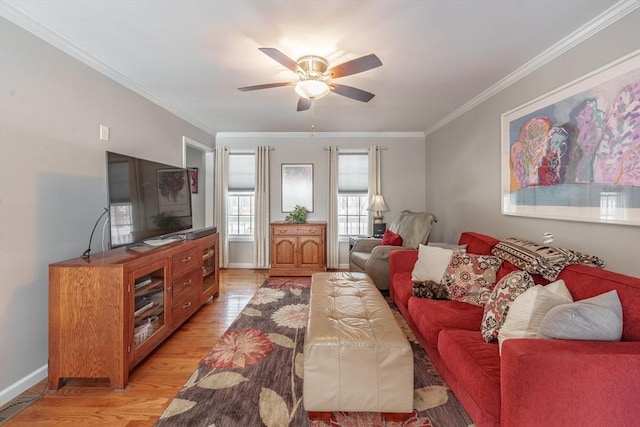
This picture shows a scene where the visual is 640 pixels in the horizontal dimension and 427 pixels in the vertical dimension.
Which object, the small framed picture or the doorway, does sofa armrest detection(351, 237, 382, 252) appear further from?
the small framed picture

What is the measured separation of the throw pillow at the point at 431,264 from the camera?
252 cm

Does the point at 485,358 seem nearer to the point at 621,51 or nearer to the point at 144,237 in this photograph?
the point at 621,51

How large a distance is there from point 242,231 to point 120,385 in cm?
348

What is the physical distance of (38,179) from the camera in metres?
1.95

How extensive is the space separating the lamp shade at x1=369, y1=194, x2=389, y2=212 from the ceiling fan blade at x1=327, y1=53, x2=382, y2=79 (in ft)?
9.13

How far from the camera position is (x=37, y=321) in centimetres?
196

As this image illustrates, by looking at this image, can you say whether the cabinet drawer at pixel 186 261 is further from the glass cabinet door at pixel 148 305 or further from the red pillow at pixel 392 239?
the red pillow at pixel 392 239

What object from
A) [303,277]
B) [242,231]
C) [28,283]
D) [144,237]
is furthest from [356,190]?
[28,283]

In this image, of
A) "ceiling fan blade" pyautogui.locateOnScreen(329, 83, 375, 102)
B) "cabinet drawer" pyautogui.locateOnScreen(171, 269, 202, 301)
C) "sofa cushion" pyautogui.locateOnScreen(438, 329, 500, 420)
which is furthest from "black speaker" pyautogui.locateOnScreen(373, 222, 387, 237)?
"sofa cushion" pyautogui.locateOnScreen(438, 329, 500, 420)

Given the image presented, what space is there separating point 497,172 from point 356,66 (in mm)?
2027

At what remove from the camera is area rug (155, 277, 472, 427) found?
1600mm

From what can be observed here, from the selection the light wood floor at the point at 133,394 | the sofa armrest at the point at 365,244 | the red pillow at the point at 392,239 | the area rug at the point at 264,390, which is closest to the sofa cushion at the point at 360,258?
the sofa armrest at the point at 365,244

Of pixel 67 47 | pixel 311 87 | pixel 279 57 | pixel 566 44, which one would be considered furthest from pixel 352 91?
pixel 67 47

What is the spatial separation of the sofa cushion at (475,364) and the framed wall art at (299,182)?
3.63 m
